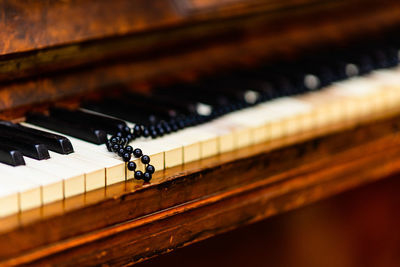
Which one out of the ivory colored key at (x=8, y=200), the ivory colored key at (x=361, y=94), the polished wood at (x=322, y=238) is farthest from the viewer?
the polished wood at (x=322, y=238)

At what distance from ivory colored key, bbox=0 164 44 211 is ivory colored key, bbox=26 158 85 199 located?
0.06ft

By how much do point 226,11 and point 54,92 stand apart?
1.81 feet

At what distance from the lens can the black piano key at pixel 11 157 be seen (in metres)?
1.15

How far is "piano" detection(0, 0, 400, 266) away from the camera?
1142 millimetres

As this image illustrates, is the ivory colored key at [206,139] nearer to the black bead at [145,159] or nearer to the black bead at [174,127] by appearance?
the black bead at [174,127]

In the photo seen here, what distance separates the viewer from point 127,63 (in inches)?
68.6

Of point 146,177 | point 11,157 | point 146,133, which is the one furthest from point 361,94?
point 11,157

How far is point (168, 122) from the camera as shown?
143cm

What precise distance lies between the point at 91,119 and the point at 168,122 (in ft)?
0.54

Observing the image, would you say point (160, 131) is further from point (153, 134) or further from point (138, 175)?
point (138, 175)

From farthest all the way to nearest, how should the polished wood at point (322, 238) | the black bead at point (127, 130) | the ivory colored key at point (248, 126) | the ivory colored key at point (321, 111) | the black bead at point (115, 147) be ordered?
the polished wood at point (322, 238), the ivory colored key at point (321, 111), the ivory colored key at point (248, 126), the black bead at point (127, 130), the black bead at point (115, 147)

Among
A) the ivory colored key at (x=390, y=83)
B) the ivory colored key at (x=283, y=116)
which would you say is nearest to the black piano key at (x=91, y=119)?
the ivory colored key at (x=283, y=116)

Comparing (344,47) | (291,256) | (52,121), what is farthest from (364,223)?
(52,121)

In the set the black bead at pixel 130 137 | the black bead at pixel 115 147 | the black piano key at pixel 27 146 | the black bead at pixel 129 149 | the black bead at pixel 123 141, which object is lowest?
the black bead at pixel 130 137
